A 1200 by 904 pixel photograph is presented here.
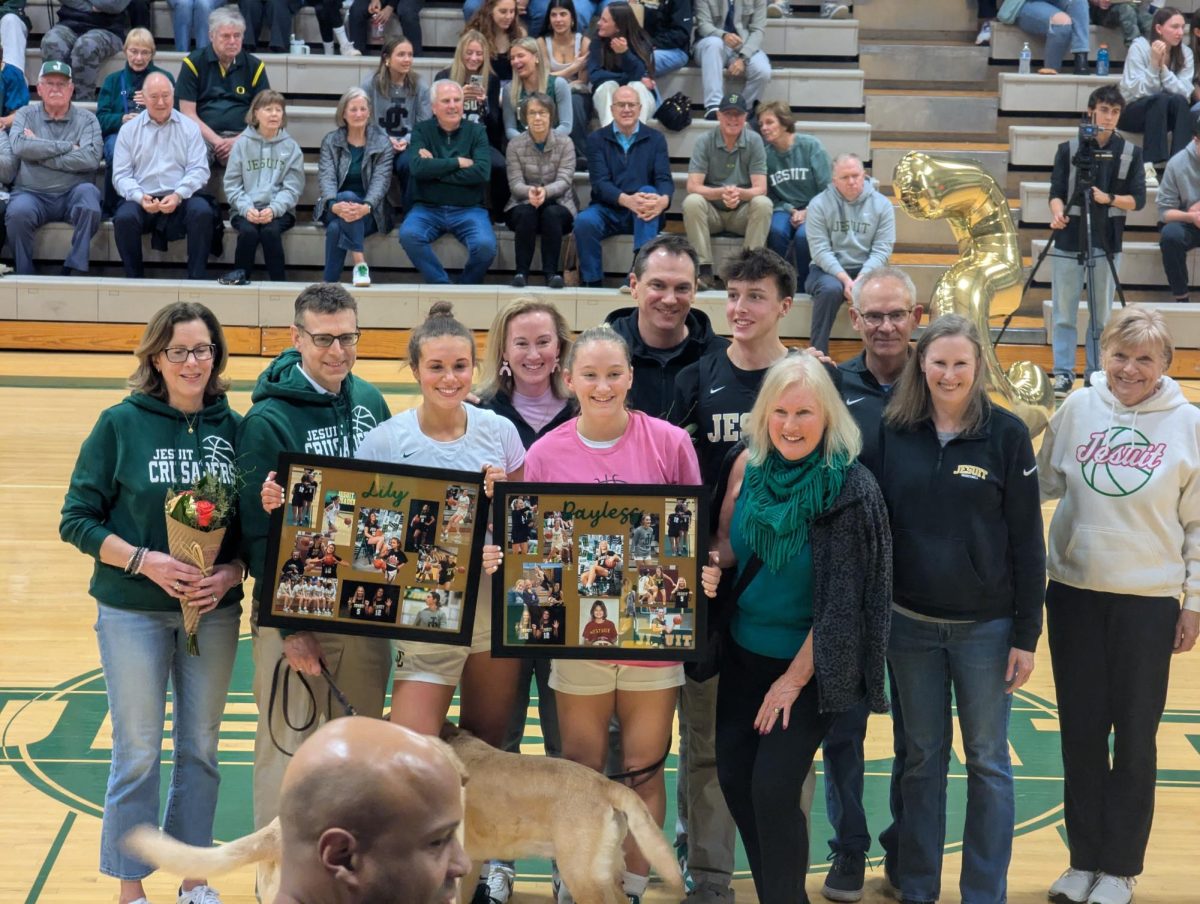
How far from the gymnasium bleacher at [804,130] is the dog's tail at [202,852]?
792cm

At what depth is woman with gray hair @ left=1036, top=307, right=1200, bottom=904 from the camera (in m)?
3.89

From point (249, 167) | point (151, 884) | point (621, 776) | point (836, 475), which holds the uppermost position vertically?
point (249, 167)

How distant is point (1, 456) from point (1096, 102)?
7.86 metres

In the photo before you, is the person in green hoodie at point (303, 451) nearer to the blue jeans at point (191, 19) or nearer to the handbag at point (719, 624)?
the handbag at point (719, 624)

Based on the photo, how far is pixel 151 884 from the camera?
13.4 feet

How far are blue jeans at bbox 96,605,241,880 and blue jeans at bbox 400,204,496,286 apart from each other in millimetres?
7630

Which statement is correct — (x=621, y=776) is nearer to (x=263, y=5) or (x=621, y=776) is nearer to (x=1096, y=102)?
(x=1096, y=102)

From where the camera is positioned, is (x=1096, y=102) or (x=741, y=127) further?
(x=741, y=127)

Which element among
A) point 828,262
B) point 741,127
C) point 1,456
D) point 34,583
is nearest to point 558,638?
point 34,583

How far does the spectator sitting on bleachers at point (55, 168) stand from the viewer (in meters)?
11.0

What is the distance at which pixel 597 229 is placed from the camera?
36.9 feet

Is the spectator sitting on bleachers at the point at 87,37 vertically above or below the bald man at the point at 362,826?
above

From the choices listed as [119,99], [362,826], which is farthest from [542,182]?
[362,826]

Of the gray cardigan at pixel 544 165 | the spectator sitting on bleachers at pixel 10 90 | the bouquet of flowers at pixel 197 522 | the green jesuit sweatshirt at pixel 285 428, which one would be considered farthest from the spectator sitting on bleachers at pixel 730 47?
the bouquet of flowers at pixel 197 522
